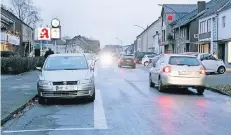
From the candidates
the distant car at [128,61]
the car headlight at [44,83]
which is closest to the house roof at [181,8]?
the distant car at [128,61]

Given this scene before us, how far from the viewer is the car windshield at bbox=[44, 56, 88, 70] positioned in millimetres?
14188

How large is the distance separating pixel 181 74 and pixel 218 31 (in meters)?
28.7

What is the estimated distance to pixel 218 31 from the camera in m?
44.0

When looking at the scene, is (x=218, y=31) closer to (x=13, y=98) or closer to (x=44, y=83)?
(x=13, y=98)

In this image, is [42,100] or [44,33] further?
[44,33]

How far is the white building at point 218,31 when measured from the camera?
4112 centimetres

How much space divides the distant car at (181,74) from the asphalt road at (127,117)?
1.82 meters

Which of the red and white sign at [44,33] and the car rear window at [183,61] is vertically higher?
the red and white sign at [44,33]

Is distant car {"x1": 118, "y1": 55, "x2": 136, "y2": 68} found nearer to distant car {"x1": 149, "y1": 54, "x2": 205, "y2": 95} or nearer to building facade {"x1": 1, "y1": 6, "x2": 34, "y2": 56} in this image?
building facade {"x1": 1, "y1": 6, "x2": 34, "y2": 56}

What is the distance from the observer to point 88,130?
8.71m

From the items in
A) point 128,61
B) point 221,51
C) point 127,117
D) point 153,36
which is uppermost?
point 153,36

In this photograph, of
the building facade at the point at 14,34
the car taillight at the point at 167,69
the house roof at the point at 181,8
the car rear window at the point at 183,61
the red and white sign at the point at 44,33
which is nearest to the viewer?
the car taillight at the point at 167,69

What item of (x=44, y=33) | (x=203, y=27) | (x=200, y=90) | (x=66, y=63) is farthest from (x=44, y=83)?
(x=203, y=27)

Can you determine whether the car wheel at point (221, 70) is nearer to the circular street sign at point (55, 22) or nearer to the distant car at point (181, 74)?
the circular street sign at point (55, 22)
